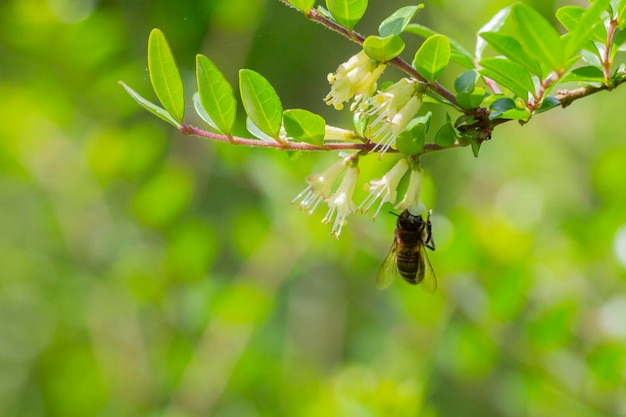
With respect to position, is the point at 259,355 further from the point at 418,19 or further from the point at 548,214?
the point at 418,19

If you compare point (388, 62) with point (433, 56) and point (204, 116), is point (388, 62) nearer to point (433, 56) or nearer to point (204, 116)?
point (433, 56)

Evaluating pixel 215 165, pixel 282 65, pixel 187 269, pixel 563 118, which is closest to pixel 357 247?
pixel 187 269

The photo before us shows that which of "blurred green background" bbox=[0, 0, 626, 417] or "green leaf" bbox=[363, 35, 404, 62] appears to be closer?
"green leaf" bbox=[363, 35, 404, 62]

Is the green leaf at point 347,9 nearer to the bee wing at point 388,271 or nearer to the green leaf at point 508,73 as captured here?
the green leaf at point 508,73

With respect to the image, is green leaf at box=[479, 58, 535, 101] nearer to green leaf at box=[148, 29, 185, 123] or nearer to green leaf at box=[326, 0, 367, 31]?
green leaf at box=[326, 0, 367, 31]

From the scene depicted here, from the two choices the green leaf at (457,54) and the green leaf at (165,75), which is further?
the green leaf at (457,54)

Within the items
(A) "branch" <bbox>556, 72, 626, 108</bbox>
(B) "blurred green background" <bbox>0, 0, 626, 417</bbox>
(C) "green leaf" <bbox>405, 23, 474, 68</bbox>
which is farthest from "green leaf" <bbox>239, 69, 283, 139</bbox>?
(B) "blurred green background" <bbox>0, 0, 626, 417</bbox>

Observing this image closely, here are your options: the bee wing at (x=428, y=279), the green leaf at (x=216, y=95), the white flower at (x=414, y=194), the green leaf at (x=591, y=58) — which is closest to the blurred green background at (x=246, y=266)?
the bee wing at (x=428, y=279)
